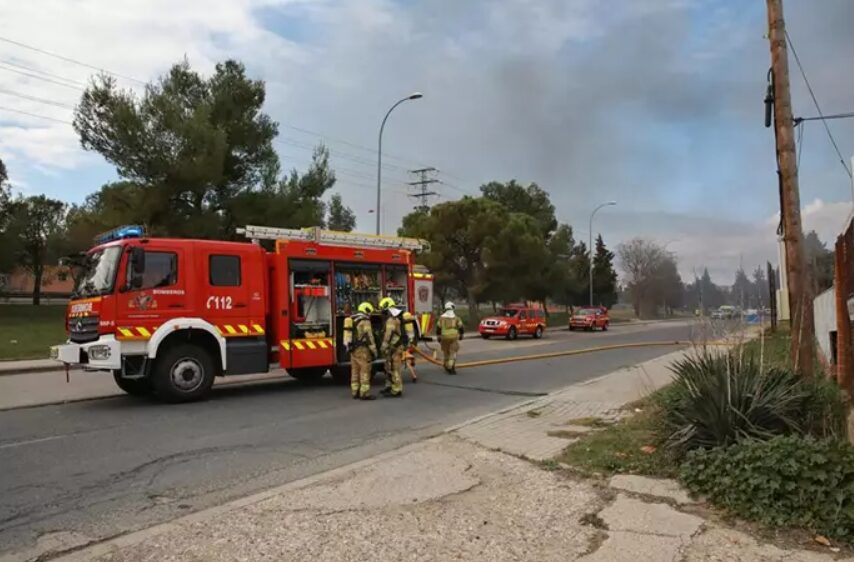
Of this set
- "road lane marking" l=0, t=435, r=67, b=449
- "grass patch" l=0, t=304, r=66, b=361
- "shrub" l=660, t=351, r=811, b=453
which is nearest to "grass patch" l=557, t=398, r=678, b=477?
"shrub" l=660, t=351, r=811, b=453

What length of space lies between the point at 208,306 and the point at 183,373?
3.89 ft

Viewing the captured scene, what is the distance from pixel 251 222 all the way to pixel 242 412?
19597 mm

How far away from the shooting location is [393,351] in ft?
39.9

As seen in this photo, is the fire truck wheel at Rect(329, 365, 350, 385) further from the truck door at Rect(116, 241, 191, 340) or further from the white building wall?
the white building wall

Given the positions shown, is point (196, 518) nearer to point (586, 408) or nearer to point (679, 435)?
point (679, 435)

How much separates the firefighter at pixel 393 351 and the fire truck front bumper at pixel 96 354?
174 inches

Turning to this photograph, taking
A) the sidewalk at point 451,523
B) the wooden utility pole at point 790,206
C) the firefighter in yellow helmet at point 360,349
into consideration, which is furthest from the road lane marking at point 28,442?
the wooden utility pole at point 790,206

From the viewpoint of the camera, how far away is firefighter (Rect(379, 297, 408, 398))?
1203 cm

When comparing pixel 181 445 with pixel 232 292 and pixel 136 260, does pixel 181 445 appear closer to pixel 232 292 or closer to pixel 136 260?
pixel 136 260

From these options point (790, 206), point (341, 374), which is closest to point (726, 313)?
point (790, 206)

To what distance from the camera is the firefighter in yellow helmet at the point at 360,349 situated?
11.4 meters

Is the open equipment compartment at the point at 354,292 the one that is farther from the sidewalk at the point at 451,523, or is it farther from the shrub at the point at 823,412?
the shrub at the point at 823,412

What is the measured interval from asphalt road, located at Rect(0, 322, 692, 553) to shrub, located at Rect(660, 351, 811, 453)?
1431 mm

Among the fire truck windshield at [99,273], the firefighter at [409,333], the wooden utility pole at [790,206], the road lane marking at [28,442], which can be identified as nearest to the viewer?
the wooden utility pole at [790,206]
